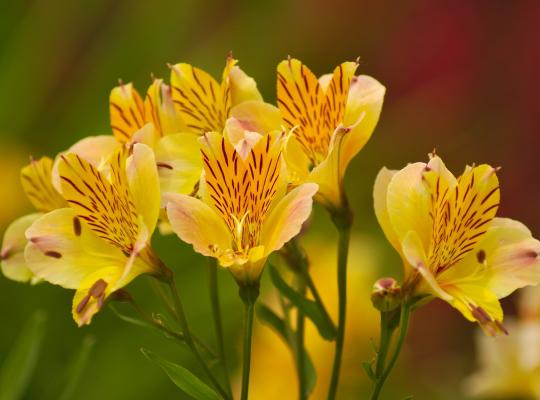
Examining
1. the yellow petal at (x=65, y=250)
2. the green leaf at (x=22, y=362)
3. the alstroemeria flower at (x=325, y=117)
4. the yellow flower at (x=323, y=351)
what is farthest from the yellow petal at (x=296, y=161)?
the yellow flower at (x=323, y=351)

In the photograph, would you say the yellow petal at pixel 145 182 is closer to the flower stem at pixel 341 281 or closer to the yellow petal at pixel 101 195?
the yellow petal at pixel 101 195

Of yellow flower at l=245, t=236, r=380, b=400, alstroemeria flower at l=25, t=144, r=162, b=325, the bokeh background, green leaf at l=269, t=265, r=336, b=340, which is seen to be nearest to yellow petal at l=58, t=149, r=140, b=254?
alstroemeria flower at l=25, t=144, r=162, b=325

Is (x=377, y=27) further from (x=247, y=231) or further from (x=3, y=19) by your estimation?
(x=247, y=231)

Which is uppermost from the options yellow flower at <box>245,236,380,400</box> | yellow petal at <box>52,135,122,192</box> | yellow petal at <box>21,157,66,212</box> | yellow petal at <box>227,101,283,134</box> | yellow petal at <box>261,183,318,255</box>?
yellow petal at <box>227,101,283,134</box>

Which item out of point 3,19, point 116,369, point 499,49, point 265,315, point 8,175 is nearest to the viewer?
point 265,315

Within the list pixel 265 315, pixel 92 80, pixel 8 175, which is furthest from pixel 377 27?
pixel 265 315

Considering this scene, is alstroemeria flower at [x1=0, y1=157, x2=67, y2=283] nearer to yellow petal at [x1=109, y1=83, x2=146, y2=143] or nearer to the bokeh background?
yellow petal at [x1=109, y1=83, x2=146, y2=143]
